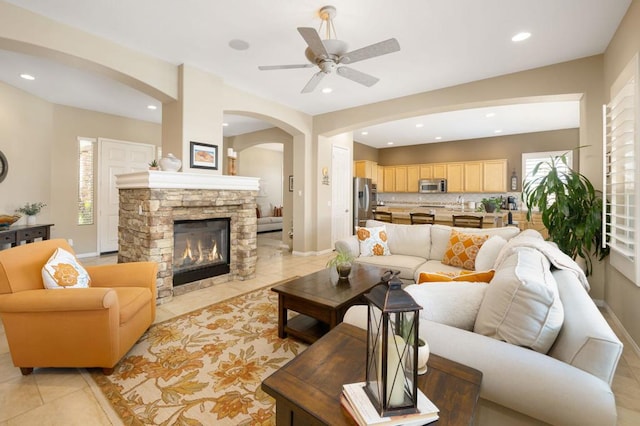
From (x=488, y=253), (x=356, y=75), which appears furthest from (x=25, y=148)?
(x=488, y=253)

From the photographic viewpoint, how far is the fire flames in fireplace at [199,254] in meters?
3.88

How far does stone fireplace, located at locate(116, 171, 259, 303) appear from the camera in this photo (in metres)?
3.30

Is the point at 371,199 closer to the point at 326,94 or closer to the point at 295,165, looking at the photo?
the point at 295,165

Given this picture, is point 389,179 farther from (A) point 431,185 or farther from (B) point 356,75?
(B) point 356,75

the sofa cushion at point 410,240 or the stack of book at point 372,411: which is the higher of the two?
the sofa cushion at point 410,240

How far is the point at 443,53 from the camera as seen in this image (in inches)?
135

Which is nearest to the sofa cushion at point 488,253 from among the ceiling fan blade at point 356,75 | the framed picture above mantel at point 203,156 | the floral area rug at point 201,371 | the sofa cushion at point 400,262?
the sofa cushion at point 400,262

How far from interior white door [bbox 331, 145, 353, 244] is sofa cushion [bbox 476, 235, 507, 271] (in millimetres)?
3777

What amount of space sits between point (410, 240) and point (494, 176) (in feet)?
17.0

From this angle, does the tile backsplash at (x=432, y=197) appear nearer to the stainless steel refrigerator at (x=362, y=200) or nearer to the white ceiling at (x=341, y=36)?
the stainless steel refrigerator at (x=362, y=200)

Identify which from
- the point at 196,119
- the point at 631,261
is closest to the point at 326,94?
the point at 196,119

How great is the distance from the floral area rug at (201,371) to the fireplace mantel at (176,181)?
4.95 feet

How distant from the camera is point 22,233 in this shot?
406 cm

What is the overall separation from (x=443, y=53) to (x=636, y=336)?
10.9 feet
